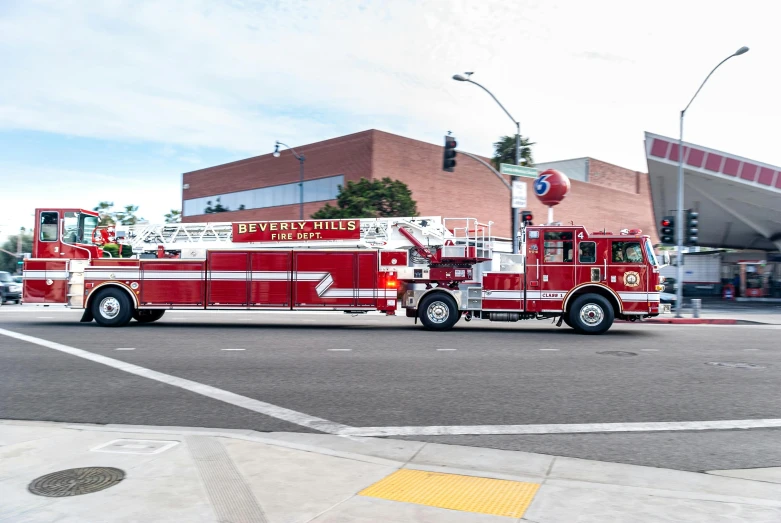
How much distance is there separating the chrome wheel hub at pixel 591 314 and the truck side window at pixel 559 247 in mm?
→ 1356

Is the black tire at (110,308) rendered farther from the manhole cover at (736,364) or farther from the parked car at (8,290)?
the parked car at (8,290)

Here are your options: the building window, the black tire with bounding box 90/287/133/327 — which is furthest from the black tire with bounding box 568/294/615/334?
the building window

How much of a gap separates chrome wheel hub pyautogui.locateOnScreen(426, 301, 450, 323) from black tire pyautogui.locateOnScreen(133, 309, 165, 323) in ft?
29.8

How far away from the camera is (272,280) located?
57.3 ft

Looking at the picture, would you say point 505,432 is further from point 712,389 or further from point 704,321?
point 704,321

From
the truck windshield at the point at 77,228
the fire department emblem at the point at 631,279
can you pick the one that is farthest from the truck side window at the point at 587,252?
the truck windshield at the point at 77,228

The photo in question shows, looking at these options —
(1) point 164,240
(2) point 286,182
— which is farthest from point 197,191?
(1) point 164,240

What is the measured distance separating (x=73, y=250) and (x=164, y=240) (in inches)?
106

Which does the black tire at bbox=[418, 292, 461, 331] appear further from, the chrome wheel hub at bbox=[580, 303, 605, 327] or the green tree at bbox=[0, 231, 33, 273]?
the green tree at bbox=[0, 231, 33, 273]

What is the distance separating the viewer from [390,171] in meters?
45.1

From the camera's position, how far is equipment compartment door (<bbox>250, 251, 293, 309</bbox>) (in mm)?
17391

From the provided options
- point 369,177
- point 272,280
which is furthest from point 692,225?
point 369,177

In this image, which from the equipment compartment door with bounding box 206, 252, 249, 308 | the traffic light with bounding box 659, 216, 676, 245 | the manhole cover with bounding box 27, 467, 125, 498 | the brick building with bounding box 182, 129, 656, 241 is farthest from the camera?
the brick building with bounding box 182, 129, 656, 241

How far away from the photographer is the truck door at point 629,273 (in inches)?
614
